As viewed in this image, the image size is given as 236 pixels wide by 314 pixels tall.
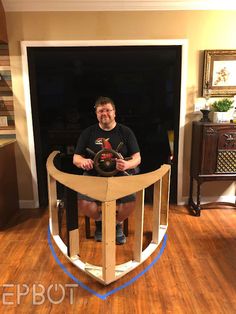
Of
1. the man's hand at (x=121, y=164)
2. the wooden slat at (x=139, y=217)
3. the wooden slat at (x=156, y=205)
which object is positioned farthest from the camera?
the man's hand at (x=121, y=164)

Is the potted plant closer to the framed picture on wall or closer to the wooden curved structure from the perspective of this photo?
the framed picture on wall

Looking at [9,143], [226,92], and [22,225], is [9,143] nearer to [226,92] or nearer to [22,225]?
[22,225]

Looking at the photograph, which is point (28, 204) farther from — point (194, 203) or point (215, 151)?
point (215, 151)

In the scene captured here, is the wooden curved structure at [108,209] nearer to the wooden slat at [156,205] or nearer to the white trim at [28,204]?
the wooden slat at [156,205]

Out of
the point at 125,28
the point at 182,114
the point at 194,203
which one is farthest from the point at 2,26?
the point at 194,203

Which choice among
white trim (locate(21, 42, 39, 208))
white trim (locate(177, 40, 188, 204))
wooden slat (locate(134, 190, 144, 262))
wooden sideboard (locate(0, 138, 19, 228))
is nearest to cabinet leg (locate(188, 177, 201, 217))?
white trim (locate(177, 40, 188, 204))

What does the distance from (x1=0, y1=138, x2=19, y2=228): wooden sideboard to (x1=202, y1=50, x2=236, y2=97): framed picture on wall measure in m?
2.21

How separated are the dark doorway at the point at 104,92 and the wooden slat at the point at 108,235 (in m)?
1.70

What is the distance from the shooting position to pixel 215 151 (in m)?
2.76

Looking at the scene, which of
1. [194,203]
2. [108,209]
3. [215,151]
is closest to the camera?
[108,209]

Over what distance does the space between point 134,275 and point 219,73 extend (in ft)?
7.35

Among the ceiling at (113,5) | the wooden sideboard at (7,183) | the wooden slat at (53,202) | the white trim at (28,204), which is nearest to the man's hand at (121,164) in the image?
the wooden slat at (53,202)

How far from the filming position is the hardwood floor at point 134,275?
5.56 feet

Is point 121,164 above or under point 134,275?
above
